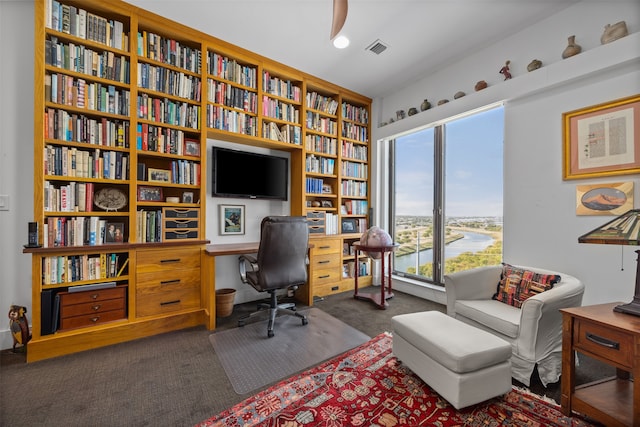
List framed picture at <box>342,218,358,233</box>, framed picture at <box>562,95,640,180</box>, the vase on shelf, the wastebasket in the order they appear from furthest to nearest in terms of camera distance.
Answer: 1. framed picture at <box>342,218,358,233</box>
2. the wastebasket
3. the vase on shelf
4. framed picture at <box>562,95,640,180</box>

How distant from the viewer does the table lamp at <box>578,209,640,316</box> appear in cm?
129

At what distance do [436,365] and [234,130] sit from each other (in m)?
2.85

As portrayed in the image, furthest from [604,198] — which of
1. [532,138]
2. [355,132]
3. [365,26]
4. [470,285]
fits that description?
[355,132]

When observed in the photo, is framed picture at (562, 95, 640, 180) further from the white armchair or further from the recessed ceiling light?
the recessed ceiling light

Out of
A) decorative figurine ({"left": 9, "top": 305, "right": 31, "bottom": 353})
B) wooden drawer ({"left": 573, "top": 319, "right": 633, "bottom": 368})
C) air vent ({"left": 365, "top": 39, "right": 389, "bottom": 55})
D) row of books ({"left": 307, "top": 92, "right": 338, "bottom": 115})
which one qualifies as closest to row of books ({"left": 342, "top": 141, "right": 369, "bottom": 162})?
row of books ({"left": 307, "top": 92, "right": 338, "bottom": 115})

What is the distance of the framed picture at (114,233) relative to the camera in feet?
7.48

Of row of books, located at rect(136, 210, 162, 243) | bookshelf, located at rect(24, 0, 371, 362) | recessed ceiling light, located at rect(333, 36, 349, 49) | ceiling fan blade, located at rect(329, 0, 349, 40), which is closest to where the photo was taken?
ceiling fan blade, located at rect(329, 0, 349, 40)

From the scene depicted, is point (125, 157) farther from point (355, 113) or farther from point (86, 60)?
point (355, 113)

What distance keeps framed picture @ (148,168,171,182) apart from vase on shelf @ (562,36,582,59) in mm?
3858

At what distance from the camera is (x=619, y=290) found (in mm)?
1979

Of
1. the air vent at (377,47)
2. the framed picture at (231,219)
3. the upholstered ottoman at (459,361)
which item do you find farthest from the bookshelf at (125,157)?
the upholstered ottoman at (459,361)

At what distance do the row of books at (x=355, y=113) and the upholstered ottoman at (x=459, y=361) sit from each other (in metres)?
3.28

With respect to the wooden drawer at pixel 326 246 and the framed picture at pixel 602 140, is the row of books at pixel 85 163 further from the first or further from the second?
the framed picture at pixel 602 140

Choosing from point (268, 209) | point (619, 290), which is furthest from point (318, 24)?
point (619, 290)
